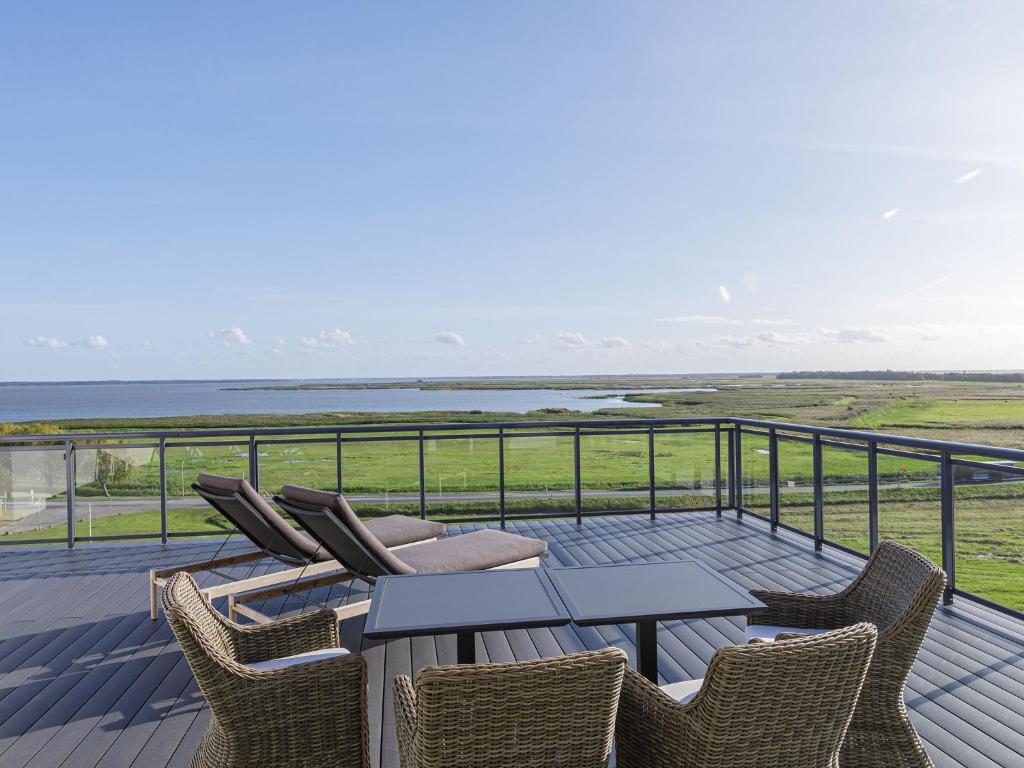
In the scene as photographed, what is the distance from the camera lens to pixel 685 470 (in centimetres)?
789

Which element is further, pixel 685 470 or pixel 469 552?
pixel 685 470

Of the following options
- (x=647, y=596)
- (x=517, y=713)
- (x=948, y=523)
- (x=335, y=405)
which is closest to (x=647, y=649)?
(x=647, y=596)

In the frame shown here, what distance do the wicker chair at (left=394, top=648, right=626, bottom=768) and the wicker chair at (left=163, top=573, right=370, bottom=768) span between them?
0.60 metres

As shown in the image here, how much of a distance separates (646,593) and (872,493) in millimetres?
3539

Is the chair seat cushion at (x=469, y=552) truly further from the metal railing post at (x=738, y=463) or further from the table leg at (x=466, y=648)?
the metal railing post at (x=738, y=463)

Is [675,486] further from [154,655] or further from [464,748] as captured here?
[464,748]

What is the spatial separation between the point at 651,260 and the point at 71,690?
20896 millimetres

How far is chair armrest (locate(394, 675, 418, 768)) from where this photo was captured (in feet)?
5.13

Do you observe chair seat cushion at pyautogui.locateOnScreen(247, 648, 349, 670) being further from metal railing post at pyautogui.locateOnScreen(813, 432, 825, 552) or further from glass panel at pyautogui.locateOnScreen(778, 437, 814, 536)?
glass panel at pyautogui.locateOnScreen(778, 437, 814, 536)

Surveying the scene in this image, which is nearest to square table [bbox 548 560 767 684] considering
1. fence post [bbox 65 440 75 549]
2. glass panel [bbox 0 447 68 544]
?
fence post [bbox 65 440 75 549]

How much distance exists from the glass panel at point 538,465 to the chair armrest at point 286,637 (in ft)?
15.0

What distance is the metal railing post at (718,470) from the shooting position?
23.4ft

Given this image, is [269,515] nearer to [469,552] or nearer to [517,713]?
[469,552]

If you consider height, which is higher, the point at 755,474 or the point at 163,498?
the point at 755,474
